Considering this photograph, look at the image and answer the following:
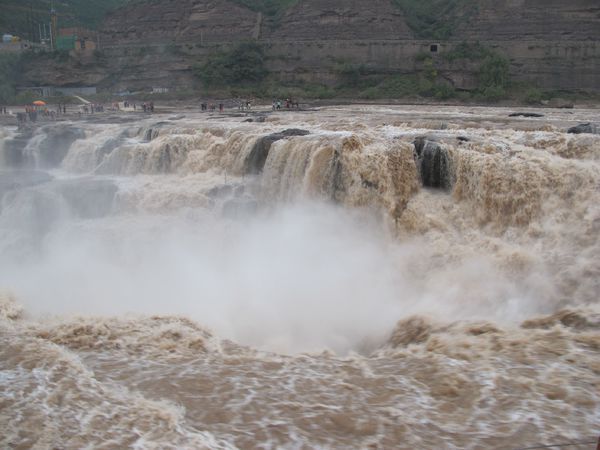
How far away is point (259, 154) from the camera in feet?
45.0

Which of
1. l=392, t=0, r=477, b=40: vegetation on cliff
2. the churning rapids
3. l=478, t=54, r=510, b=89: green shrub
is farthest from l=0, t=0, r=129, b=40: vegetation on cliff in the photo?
the churning rapids

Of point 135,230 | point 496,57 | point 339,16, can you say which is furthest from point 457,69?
point 135,230

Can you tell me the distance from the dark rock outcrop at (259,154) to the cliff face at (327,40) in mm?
22724

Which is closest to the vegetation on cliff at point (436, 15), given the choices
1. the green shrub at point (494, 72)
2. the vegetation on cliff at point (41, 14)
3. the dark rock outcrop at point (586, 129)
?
the green shrub at point (494, 72)

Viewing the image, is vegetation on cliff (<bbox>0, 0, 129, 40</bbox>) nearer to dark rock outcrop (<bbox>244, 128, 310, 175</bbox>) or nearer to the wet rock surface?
the wet rock surface

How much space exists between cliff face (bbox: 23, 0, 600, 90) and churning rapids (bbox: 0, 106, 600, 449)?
2025 cm

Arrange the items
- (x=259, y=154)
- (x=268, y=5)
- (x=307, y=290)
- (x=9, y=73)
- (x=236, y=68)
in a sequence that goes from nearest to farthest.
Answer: (x=307, y=290), (x=259, y=154), (x=236, y=68), (x=9, y=73), (x=268, y=5)

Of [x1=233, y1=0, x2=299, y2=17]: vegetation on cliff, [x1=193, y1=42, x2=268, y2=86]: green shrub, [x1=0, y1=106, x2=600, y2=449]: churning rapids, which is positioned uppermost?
[x1=233, y1=0, x2=299, y2=17]: vegetation on cliff

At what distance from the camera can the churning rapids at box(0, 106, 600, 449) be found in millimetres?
4988

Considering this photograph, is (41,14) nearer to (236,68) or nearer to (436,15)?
(236,68)

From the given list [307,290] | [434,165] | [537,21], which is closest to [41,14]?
[537,21]

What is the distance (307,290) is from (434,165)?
13.4ft

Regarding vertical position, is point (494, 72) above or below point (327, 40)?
below

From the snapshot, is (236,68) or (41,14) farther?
(41,14)
